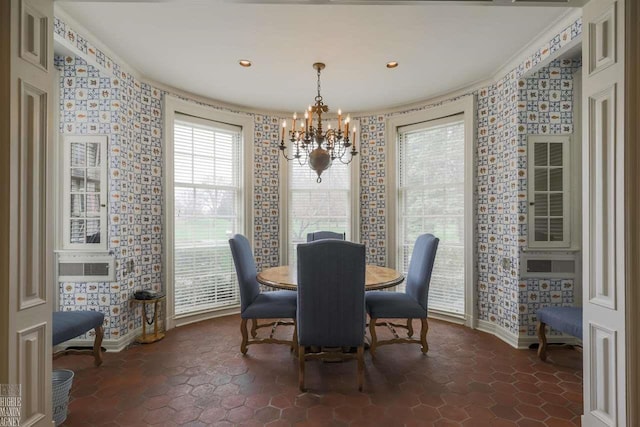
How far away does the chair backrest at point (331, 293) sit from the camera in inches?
84.7

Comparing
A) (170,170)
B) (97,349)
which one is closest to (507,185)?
(170,170)

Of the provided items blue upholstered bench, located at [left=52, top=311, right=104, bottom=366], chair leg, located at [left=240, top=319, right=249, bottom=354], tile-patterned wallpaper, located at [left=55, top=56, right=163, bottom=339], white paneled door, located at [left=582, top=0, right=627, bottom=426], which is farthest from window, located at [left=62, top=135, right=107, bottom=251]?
white paneled door, located at [left=582, top=0, right=627, bottom=426]

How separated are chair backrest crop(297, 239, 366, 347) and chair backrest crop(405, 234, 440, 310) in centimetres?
88

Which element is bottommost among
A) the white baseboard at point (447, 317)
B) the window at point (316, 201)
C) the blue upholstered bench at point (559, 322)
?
the white baseboard at point (447, 317)

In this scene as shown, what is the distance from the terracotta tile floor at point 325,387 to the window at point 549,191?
1.06 meters

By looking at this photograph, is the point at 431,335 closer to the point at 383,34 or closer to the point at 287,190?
the point at 287,190

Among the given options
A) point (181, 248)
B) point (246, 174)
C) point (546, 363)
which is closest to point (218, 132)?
point (246, 174)

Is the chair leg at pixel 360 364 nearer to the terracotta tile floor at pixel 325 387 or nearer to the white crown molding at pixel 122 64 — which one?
the terracotta tile floor at pixel 325 387

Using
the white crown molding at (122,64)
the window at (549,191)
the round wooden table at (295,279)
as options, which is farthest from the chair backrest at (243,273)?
the window at (549,191)

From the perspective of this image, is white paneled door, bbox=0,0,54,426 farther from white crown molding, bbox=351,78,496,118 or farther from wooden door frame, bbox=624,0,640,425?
white crown molding, bbox=351,78,496,118

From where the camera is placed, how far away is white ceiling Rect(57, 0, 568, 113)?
7.44 feet

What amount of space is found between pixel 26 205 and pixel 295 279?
71.9 inches

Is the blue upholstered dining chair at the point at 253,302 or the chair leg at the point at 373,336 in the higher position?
the blue upholstered dining chair at the point at 253,302

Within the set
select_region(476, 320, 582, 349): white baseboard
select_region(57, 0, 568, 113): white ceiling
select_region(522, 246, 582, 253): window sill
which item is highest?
select_region(57, 0, 568, 113): white ceiling
